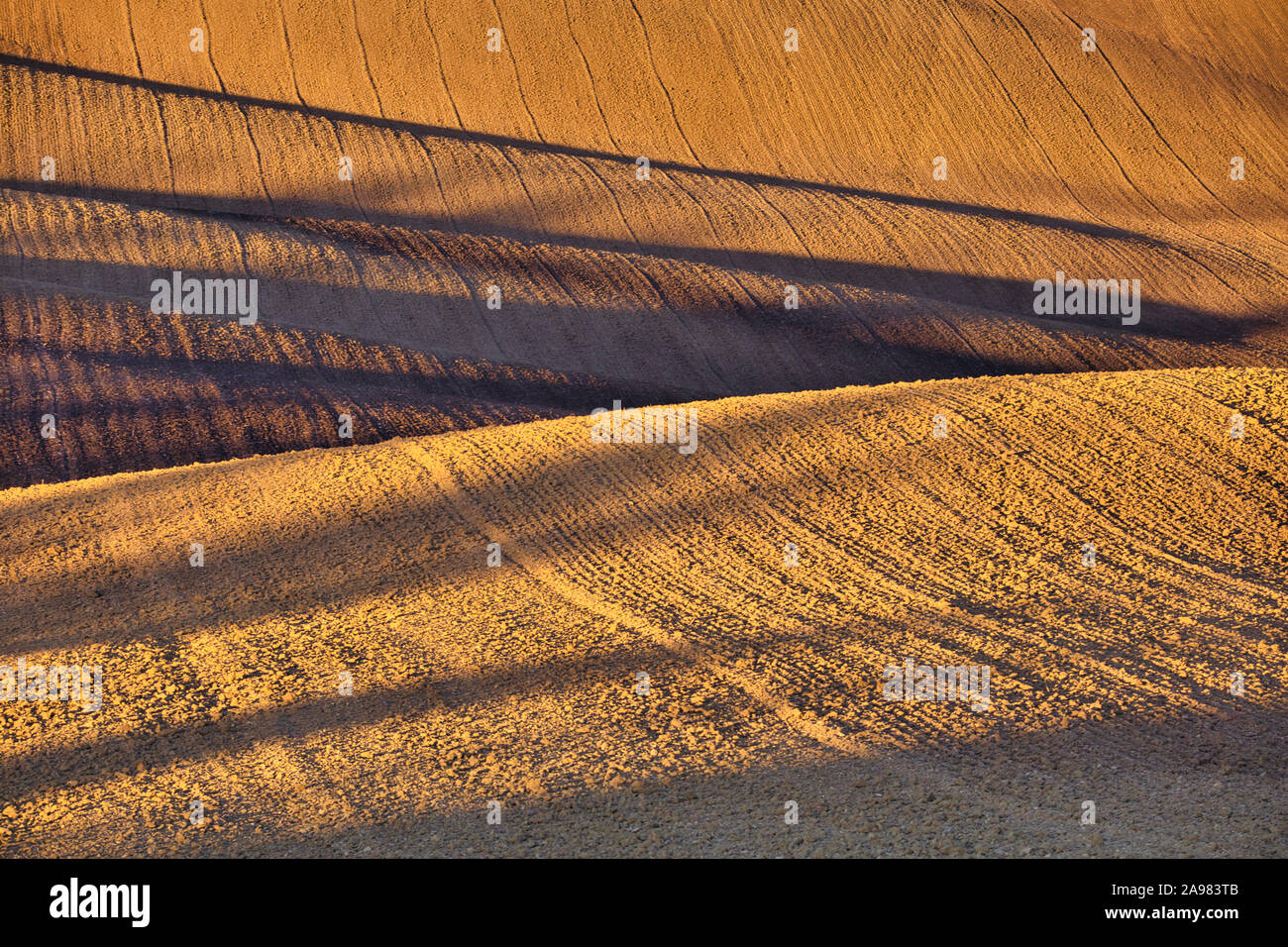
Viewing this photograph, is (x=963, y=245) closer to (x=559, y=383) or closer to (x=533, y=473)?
(x=559, y=383)

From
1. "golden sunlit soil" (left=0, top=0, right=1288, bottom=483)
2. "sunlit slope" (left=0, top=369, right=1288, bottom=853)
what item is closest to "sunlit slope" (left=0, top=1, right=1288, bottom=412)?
"golden sunlit soil" (left=0, top=0, right=1288, bottom=483)

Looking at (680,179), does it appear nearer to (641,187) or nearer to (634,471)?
(641,187)

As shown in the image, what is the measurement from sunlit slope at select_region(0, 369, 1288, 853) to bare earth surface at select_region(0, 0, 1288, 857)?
0.05 metres

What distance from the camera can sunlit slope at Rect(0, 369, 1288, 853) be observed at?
26.6 ft

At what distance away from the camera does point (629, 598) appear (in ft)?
35.5

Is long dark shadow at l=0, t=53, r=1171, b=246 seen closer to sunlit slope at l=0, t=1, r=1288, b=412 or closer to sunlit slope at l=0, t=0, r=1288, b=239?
sunlit slope at l=0, t=1, r=1288, b=412

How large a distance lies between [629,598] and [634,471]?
2928mm

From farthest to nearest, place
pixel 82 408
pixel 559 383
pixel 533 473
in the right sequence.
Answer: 1. pixel 559 383
2. pixel 82 408
3. pixel 533 473

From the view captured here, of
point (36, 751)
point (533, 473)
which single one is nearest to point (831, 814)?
point (36, 751)

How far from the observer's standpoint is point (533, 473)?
1365cm

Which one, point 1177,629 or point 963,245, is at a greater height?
point 963,245

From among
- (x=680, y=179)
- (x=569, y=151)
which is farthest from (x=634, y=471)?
(x=569, y=151)

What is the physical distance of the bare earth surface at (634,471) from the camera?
7.71m

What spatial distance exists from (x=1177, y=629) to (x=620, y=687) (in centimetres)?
448
